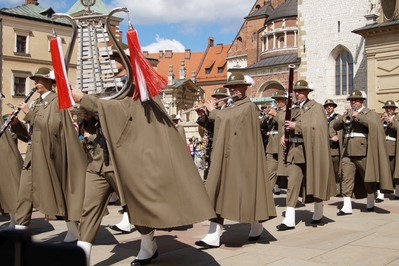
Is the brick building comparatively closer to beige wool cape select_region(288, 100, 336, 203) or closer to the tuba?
beige wool cape select_region(288, 100, 336, 203)

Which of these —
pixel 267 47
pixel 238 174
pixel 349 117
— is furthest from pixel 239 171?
pixel 267 47

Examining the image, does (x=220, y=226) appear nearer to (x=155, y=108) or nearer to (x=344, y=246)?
(x=344, y=246)

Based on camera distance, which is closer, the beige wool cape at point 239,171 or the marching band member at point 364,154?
the beige wool cape at point 239,171

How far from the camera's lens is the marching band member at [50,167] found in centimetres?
620

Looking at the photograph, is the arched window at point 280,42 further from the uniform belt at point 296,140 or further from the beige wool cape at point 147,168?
the beige wool cape at point 147,168

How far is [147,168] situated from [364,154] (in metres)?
5.84

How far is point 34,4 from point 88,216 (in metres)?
47.8

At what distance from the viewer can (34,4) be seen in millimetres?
49062

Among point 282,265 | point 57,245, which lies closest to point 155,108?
point 282,265

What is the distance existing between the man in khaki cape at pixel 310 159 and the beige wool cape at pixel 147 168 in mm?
3165

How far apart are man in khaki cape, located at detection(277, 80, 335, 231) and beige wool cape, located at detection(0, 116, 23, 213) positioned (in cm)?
412

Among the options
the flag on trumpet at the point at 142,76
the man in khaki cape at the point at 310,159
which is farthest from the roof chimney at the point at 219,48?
the flag on trumpet at the point at 142,76

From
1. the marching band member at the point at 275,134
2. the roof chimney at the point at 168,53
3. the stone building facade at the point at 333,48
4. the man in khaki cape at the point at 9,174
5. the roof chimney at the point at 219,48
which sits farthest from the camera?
the roof chimney at the point at 168,53

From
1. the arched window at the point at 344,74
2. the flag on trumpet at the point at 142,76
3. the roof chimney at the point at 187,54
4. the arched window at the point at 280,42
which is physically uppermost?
the roof chimney at the point at 187,54
